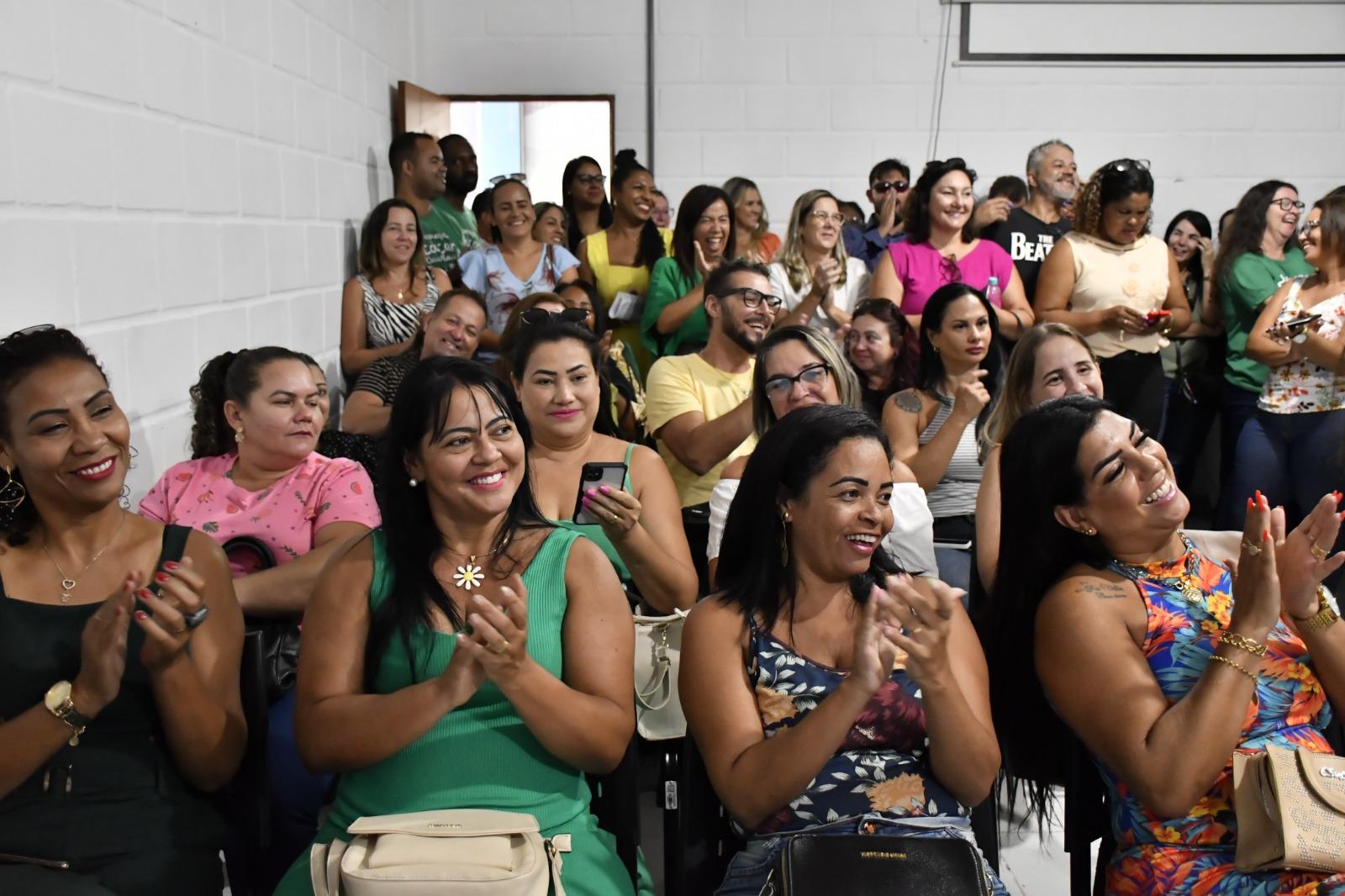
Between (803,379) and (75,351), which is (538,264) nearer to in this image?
(803,379)

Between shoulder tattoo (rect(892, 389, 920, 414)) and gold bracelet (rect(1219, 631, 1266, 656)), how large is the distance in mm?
1722

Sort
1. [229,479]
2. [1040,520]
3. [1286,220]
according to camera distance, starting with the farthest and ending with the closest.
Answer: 1. [1286,220]
2. [229,479]
3. [1040,520]

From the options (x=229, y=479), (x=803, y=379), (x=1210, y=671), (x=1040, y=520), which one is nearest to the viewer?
(x=1210, y=671)

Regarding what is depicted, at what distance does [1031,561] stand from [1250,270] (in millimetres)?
3274

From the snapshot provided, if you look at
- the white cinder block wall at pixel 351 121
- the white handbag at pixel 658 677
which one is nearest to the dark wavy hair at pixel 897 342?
the white handbag at pixel 658 677

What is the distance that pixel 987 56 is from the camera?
6418 millimetres

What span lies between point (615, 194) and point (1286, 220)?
104 inches

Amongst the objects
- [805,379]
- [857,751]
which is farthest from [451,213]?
[857,751]

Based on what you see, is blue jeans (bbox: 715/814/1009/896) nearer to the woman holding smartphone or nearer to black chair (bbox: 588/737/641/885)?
black chair (bbox: 588/737/641/885)

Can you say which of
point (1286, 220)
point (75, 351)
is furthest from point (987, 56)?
point (75, 351)

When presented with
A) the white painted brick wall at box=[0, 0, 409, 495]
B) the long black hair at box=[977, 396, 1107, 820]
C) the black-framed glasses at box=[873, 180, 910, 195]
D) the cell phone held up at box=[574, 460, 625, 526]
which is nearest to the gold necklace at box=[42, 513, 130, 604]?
the white painted brick wall at box=[0, 0, 409, 495]

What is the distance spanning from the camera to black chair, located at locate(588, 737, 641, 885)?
1856 mm

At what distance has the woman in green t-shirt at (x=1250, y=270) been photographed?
459cm

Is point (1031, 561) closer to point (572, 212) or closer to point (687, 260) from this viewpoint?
point (687, 260)
